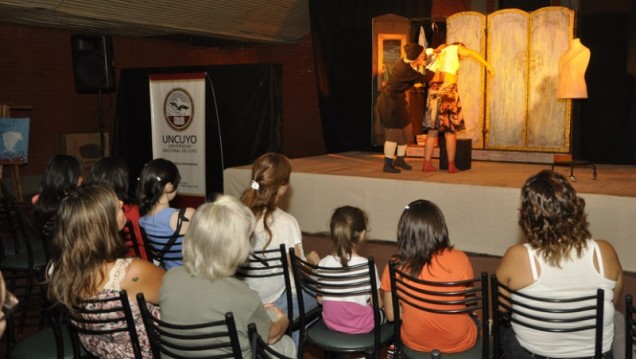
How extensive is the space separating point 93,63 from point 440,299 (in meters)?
5.67

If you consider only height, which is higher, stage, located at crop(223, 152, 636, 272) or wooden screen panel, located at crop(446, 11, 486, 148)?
wooden screen panel, located at crop(446, 11, 486, 148)

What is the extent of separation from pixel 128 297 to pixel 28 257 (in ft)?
7.10

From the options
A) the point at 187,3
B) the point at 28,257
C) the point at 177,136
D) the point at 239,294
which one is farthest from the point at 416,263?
the point at 187,3

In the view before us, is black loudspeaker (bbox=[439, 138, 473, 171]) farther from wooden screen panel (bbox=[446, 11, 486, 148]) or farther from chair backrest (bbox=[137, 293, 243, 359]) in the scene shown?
chair backrest (bbox=[137, 293, 243, 359])

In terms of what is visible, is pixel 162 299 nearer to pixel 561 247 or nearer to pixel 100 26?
pixel 561 247

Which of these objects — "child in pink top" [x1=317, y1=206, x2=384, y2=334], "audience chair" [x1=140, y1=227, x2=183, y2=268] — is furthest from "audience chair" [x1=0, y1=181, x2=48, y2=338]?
"child in pink top" [x1=317, y1=206, x2=384, y2=334]

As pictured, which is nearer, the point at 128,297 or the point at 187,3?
the point at 128,297

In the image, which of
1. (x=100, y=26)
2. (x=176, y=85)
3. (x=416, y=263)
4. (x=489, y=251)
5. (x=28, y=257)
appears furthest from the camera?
(x=100, y=26)

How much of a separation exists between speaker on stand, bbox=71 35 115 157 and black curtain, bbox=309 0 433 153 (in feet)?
9.81

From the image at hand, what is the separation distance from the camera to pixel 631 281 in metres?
4.24

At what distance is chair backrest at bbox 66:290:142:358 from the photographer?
7.25 feet

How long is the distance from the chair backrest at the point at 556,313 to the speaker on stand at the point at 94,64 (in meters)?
5.53

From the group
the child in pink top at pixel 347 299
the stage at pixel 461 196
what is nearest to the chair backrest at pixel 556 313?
the child in pink top at pixel 347 299

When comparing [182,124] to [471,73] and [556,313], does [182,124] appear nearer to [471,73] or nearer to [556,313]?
[471,73]
